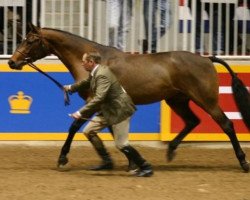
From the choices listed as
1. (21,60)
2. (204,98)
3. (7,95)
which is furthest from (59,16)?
(204,98)

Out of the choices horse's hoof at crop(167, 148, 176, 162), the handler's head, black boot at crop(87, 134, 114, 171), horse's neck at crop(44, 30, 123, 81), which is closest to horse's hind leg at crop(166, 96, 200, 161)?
horse's hoof at crop(167, 148, 176, 162)

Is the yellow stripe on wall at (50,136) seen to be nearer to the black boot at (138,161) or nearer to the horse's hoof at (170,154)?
the horse's hoof at (170,154)

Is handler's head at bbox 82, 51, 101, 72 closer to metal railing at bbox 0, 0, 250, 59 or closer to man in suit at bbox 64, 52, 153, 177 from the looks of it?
man in suit at bbox 64, 52, 153, 177

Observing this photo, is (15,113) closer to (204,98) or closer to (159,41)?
(159,41)

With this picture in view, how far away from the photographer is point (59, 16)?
1152 centimetres

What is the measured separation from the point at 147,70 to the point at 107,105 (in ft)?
3.37

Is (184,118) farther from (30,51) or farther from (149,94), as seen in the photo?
(30,51)

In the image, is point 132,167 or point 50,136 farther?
point 50,136

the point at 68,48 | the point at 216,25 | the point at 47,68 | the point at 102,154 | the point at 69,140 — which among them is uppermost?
the point at 216,25

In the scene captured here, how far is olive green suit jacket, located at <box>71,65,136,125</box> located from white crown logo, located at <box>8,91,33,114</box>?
268 centimetres

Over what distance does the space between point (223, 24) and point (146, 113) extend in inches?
74.8

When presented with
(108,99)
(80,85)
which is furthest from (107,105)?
(80,85)

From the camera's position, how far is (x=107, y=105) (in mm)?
8711

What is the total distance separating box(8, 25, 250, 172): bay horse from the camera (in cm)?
945
